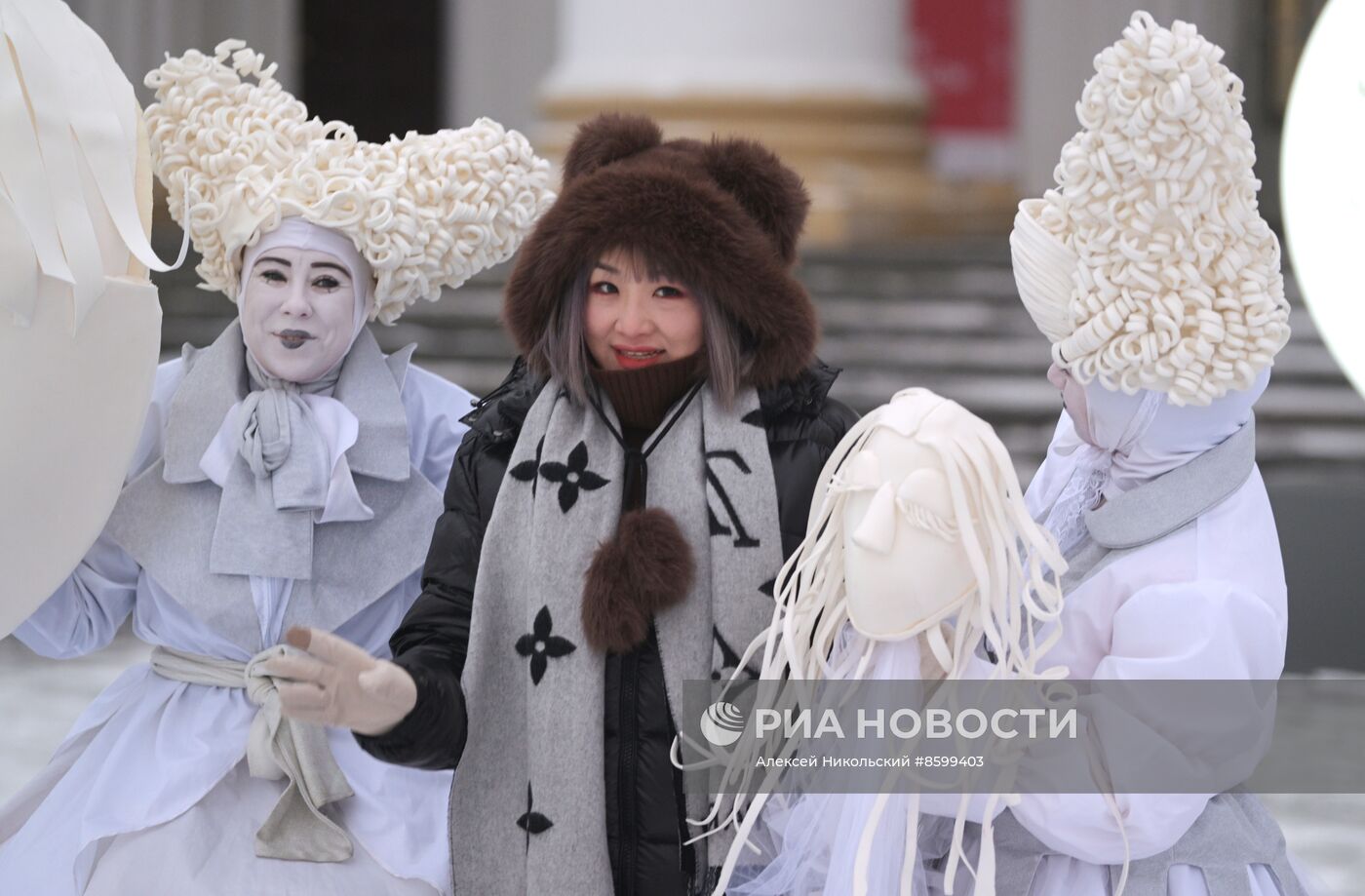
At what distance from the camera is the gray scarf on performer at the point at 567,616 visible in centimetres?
238

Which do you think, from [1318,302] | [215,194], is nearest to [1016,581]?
[215,194]

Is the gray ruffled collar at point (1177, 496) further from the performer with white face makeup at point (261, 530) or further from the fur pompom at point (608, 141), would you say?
the performer with white face makeup at point (261, 530)

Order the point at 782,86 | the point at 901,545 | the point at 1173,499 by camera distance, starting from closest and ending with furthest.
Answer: the point at 901,545, the point at 1173,499, the point at 782,86

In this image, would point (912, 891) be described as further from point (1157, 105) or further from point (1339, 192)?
point (1339, 192)

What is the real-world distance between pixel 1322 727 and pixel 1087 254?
4.46 m

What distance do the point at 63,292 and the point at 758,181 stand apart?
1.03 metres

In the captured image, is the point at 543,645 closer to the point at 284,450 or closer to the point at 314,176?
the point at 284,450

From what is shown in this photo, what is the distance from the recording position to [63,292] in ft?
7.48

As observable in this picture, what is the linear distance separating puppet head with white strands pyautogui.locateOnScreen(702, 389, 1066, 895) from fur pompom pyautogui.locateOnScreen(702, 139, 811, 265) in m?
0.44

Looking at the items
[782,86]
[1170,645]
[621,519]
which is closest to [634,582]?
[621,519]

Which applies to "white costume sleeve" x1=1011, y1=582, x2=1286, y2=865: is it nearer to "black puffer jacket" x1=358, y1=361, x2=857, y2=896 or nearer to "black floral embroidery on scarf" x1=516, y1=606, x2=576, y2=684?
"black puffer jacket" x1=358, y1=361, x2=857, y2=896

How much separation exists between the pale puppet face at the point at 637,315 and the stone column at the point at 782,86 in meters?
6.71

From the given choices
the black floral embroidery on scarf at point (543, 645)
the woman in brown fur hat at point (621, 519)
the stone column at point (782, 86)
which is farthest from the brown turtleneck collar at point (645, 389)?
the stone column at point (782, 86)

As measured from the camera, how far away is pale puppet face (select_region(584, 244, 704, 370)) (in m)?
2.45
